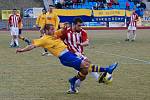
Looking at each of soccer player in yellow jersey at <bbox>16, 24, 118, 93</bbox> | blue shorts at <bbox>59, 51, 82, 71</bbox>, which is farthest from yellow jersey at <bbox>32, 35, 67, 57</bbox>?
blue shorts at <bbox>59, 51, 82, 71</bbox>

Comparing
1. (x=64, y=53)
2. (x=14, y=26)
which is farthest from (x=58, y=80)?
(x=14, y=26)

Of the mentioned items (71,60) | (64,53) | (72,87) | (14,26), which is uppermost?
(64,53)

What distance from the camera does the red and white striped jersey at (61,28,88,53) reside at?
12.0m

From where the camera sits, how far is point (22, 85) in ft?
41.9

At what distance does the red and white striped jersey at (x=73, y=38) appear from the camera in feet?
39.5

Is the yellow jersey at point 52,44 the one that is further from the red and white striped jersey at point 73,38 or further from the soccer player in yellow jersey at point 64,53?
the red and white striped jersey at point 73,38

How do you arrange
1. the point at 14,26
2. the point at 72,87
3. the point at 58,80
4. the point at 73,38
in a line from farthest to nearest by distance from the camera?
the point at 14,26 → the point at 58,80 → the point at 73,38 → the point at 72,87

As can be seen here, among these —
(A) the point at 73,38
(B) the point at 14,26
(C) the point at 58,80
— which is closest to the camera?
(A) the point at 73,38

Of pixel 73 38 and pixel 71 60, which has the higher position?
pixel 73 38

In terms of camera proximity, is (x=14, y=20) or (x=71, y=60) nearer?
(x=71, y=60)

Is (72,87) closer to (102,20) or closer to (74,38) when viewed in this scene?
(74,38)

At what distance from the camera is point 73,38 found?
12.1 meters

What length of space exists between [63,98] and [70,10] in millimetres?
35429

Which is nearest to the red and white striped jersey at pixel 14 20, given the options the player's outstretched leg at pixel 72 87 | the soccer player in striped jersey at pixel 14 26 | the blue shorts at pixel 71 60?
the soccer player in striped jersey at pixel 14 26
